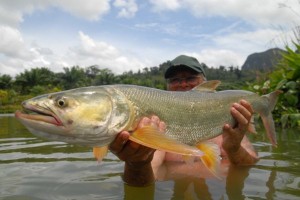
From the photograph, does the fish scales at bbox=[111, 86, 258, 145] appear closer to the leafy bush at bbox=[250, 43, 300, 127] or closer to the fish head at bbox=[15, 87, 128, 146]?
the fish head at bbox=[15, 87, 128, 146]

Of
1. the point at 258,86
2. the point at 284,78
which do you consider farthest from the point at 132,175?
the point at 258,86

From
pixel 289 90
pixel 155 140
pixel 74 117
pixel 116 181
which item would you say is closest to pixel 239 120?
pixel 155 140

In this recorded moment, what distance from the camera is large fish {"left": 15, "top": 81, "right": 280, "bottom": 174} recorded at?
2.19 metres

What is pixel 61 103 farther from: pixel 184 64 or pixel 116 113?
pixel 184 64

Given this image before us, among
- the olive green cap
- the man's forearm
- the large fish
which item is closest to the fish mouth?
the large fish

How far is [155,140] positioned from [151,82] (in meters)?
57.3

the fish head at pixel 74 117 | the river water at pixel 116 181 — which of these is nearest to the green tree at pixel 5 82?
the river water at pixel 116 181

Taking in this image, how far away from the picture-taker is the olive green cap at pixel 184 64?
466 cm

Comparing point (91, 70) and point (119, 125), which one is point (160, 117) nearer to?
point (119, 125)

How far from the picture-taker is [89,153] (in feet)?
17.8

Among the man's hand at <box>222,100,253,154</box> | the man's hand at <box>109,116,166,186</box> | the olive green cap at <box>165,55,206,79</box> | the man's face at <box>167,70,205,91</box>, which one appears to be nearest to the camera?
the man's hand at <box>109,116,166,186</box>

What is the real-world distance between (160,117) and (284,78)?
21.7ft

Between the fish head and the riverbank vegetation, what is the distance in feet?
9.80

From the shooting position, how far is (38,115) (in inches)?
85.4
